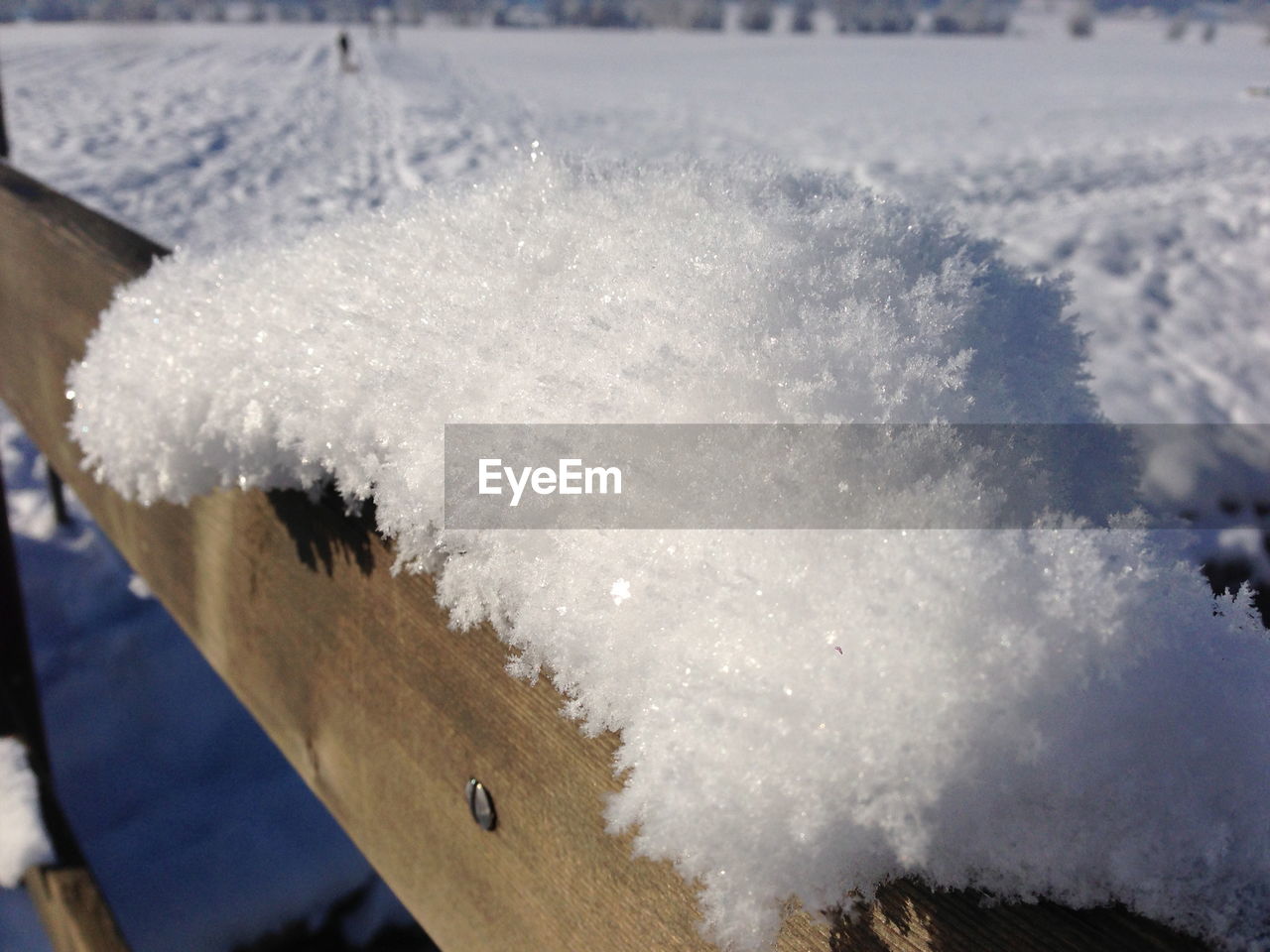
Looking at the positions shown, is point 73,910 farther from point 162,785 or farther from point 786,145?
point 786,145

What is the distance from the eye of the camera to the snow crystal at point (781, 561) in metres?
0.31

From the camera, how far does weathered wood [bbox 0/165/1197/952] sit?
0.36m

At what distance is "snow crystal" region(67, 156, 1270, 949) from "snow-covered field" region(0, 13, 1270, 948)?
13 mm

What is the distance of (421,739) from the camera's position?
58cm

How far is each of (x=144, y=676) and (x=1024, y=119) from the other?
12233mm

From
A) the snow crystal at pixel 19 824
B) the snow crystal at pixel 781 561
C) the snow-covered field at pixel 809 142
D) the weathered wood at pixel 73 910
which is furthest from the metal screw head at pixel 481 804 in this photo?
the snow crystal at pixel 19 824

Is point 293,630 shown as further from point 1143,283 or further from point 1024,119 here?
point 1024,119

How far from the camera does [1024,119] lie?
1121 centimetres

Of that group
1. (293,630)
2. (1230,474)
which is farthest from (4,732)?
(1230,474)

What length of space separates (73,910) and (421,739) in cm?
92

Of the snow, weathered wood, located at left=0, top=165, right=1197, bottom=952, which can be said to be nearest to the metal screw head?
weathered wood, located at left=0, top=165, right=1197, bottom=952

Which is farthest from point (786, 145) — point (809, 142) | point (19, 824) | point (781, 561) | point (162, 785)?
point (781, 561)

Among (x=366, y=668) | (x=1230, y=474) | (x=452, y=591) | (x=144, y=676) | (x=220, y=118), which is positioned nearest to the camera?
(x=452, y=591)

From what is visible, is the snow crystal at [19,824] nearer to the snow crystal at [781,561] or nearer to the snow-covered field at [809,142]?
the snow crystal at [781,561]
